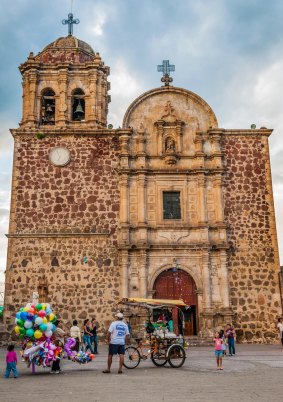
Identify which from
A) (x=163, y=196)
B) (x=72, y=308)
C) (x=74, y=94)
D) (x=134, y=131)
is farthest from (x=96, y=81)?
(x=72, y=308)

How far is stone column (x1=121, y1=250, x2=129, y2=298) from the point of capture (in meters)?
18.9

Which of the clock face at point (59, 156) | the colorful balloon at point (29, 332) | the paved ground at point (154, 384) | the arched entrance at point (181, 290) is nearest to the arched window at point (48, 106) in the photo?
the clock face at point (59, 156)

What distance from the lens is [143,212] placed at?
1984 cm

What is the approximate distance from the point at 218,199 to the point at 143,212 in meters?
3.38

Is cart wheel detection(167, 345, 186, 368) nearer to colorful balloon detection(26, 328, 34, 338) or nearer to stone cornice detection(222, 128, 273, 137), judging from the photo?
colorful balloon detection(26, 328, 34, 338)

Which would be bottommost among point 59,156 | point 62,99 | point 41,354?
point 41,354

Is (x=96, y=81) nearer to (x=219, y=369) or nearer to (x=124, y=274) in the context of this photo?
(x=124, y=274)

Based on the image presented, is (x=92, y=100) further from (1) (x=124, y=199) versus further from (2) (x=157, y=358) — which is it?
(2) (x=157, y=358)

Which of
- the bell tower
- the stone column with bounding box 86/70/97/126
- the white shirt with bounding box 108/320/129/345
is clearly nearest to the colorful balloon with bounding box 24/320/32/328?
the white shirt with bounding box 108/320/129/345

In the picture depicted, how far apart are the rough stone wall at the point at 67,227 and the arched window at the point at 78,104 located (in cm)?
180

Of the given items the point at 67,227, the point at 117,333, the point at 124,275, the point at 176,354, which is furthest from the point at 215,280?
the point at 117,333

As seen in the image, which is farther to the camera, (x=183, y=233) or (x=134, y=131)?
(x=134, y=131)

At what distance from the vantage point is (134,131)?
21.2m

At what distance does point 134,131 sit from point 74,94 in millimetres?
3789
